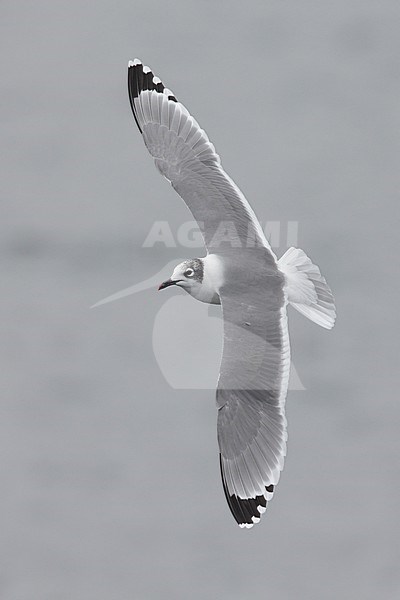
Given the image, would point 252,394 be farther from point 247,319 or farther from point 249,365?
point 247,319

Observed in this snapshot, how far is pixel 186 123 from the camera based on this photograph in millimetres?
5137

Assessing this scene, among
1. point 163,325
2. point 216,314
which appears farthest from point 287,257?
point 163,325

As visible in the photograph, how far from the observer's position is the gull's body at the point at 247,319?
4605mm

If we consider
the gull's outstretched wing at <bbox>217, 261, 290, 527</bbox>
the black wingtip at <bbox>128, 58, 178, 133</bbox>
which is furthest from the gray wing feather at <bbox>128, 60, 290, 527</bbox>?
the black wingtip at <bbox>128, 58, 178, 133</bbox>

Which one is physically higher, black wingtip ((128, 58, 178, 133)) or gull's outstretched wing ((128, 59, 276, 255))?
black wingtip ((128, 58, 178, 133))

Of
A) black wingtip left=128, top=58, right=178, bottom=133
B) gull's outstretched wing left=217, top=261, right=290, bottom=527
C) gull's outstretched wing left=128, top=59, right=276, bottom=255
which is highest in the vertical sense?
black wingtip left=128, top=58, right=178, bottom=133

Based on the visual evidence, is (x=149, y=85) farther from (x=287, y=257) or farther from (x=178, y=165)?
(x=287, y=257)

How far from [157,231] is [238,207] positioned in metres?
4.20

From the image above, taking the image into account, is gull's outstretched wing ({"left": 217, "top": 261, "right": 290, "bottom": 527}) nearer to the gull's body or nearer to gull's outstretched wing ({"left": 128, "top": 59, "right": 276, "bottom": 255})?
the gull's body

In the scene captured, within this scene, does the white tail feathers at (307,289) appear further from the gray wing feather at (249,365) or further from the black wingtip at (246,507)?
the black wingtip at (246,507)

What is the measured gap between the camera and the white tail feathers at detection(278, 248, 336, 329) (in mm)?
4812

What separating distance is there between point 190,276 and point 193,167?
1.69ft

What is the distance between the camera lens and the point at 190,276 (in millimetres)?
4746

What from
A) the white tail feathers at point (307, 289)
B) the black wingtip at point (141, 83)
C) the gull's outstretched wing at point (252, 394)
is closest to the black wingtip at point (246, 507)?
the gull's outstretched wing at point (252, 394)
